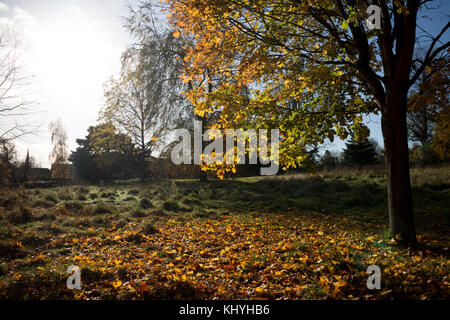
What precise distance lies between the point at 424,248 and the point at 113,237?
22.8 feet

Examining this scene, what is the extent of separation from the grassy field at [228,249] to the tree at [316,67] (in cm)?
166

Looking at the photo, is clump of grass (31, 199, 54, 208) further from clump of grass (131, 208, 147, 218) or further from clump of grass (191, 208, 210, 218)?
clump of grass (191, 208, 210, 218)

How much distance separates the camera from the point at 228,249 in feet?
17.7

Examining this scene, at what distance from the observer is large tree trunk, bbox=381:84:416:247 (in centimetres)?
517

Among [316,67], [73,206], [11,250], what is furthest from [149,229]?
[316,67]

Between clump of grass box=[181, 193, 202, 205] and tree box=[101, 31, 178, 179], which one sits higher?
tree box=[101, 31, 178, 179]

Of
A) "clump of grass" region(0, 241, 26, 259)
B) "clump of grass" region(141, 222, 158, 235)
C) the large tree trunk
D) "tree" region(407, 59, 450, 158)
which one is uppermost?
"tree" region(407, 59, 450, 158)

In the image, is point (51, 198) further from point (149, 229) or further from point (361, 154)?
point (361, 154)

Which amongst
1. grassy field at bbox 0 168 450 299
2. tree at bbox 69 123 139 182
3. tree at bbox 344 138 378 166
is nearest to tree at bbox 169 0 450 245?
grassy field at bbox 0 168 450 299

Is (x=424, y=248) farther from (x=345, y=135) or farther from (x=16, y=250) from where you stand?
(x=16, y=250)

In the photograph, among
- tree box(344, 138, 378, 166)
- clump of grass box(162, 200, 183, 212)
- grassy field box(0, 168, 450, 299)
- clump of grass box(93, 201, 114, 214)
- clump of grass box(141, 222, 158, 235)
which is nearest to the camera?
grassy field box(0, 168, 450, 299)

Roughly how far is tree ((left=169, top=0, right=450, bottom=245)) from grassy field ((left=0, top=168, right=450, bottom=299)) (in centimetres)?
166

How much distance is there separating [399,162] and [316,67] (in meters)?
2.62
